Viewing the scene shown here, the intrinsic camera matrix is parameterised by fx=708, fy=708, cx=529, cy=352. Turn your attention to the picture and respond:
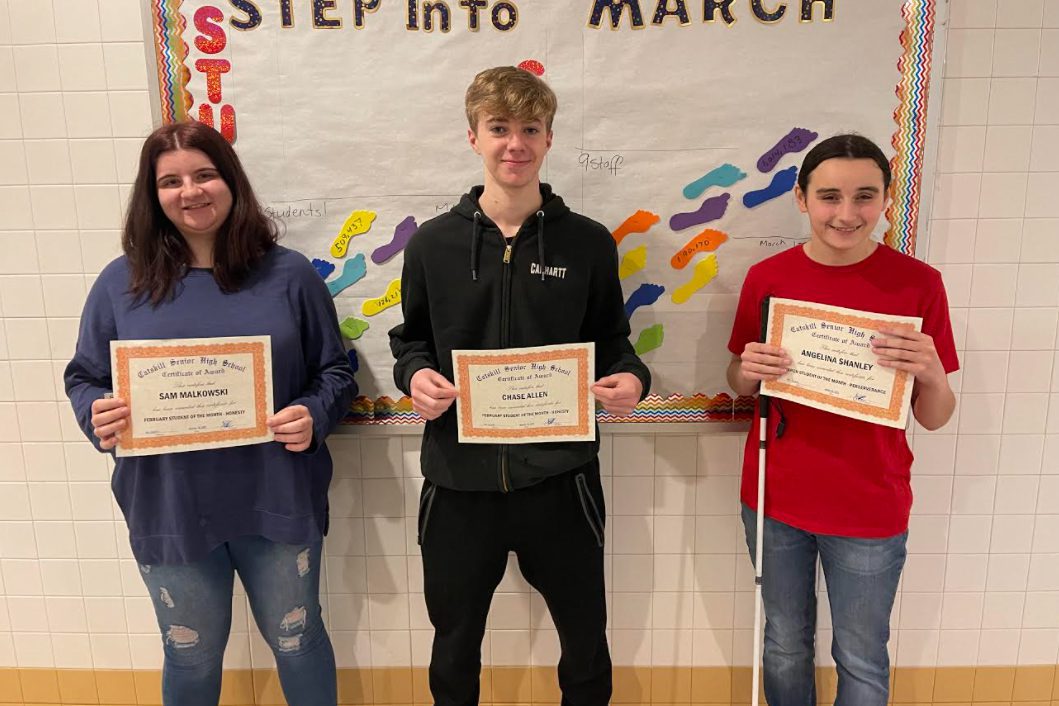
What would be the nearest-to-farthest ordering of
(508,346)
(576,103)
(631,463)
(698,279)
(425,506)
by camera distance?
(508,346) < (425,506) < (576,103) < (698,279) < (631,463)

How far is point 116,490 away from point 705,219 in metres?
1.76

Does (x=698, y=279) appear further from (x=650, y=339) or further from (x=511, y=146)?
(x=511, y=146)

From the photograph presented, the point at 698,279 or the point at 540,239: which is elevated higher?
the point at 540,239

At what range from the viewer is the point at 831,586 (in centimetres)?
188

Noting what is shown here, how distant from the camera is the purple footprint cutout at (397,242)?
2092 mm

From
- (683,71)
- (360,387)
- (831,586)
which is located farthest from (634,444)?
(683,71)

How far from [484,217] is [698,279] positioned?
74 centimetres

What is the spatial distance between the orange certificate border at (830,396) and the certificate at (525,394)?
480 millimetres

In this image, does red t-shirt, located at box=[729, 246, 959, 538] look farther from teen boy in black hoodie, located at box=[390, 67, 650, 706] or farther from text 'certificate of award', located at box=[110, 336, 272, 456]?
text 'certificate of award', located at box=[110, 336, 272, 456]

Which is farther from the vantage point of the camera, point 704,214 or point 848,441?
point 704,214

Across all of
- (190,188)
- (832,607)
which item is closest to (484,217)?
(190,188)

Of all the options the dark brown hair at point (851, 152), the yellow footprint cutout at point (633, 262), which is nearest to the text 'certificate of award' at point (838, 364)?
the dark brown hair at point (851, 152)

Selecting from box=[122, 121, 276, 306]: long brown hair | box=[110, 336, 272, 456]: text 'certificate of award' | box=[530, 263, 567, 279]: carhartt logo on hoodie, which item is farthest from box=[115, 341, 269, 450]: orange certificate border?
box=[530, 263, 567, 279]: carhartt logo on hoodie

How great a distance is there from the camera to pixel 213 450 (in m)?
1.76
